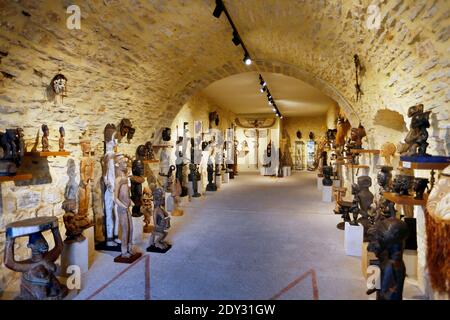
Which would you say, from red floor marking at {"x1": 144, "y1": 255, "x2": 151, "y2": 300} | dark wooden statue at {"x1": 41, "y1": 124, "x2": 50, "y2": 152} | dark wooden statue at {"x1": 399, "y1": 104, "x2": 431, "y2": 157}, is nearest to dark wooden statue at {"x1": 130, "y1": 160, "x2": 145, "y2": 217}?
red floor marking at {"x1": 144, "y1": 255, "x2": 151, "y2": 300}

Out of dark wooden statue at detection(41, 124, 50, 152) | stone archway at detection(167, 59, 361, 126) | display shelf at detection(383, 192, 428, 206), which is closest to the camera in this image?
display shelf at detection(383, 192, 428, 206)

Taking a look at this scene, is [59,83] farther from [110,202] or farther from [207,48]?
[207,48]

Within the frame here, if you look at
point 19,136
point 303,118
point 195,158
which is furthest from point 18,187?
point 303,118

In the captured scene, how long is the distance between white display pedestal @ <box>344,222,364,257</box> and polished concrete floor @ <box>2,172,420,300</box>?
0.27ft

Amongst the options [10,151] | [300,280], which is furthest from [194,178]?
[10,151]

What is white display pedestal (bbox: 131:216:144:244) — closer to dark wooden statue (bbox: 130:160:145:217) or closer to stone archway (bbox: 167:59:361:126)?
dark wooden statue (bbox: 130:160:145:217)

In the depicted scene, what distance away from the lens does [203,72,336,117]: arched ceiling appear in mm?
6684

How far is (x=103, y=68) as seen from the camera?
3.31 m

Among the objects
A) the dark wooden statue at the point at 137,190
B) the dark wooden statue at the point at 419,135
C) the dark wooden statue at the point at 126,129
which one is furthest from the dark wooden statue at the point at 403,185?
the dark wooden statue at the point at 126,129

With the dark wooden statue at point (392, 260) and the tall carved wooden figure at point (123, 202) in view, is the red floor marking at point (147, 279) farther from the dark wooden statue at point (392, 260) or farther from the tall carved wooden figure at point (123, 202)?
the dark wooden statue at point (392, 260)

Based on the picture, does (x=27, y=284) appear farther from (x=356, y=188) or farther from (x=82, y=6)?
(x=356, y=188)

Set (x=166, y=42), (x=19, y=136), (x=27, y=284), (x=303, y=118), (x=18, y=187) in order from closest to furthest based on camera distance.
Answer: (x=27, y=284)
(x=19, y=136)
(x=18, y=187)
(x=166, y=42)
(x=303, y=118)

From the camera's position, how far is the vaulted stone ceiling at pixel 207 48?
212cm

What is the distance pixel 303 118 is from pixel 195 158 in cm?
789
